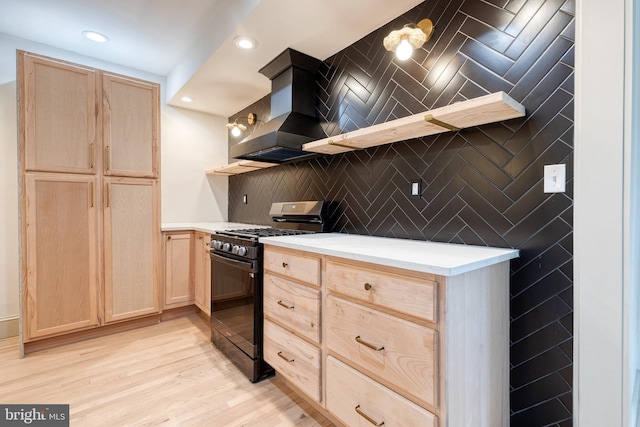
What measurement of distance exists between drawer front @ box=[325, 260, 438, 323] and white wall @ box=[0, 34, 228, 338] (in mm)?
2797

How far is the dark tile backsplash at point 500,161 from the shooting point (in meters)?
1.25

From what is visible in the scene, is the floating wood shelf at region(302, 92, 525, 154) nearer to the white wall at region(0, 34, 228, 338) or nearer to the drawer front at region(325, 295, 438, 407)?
the drawer front at region(325, 295, 438, 407)

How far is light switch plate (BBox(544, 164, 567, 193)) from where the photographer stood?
4.03ft

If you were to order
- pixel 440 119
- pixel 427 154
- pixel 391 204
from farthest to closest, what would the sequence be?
1. pixel 391 204
2. pixel 427 154
3. pixel 440 119

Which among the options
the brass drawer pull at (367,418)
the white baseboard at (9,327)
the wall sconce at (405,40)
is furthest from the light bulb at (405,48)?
the white baseboard at (9,327)

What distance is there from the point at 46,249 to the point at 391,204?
269 cm

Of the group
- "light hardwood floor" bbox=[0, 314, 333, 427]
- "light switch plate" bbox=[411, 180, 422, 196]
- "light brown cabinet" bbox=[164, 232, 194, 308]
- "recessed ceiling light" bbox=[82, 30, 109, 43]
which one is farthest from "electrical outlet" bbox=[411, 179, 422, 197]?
"recessed ceiling light" bbox=[82, 30, 109, 43]

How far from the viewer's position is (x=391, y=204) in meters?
1.92

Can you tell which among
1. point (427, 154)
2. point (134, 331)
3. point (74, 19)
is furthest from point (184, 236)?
point (427, 154)

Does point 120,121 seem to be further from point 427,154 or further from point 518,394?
point 518,394

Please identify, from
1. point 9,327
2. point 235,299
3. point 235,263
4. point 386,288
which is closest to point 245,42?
point 235,263

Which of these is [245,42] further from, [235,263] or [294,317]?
[294,317]

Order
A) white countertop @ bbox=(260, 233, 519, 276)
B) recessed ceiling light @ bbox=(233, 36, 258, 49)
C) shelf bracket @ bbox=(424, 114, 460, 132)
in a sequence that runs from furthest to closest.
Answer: recessed ceiling light @ bbox=(233, 36, 258, 49), shelf bracket @ bbox=(424, 114, 460, 132), white countertop @ bbox=(260, 233, 519, 276)

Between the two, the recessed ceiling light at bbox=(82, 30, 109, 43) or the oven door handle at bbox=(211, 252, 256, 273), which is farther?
the recessed ceiling light at bbox=(82, 30, 109, 43)
